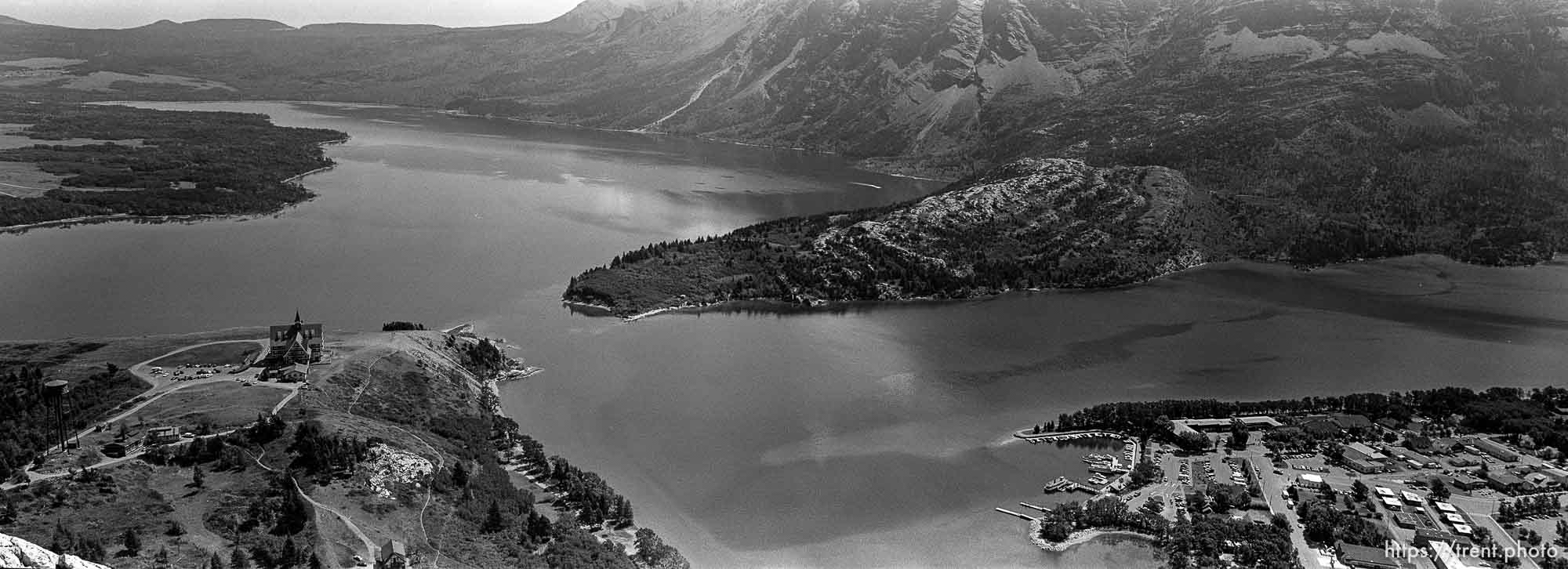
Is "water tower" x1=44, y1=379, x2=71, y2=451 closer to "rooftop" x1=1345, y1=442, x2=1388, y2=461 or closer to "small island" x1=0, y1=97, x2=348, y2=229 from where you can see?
"rooftop" x1=1345, y1=442, x2=1388, y2=461

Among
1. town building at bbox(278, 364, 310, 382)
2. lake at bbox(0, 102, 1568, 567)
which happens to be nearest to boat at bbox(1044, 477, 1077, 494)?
lake at bbox(0, 102, 1568, 567)

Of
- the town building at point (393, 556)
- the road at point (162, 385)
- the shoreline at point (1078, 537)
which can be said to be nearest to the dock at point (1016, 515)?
the shoreline at point (1078, 537)

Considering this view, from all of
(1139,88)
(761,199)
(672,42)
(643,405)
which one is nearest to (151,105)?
(672,42)

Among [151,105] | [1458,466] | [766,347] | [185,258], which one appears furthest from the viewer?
[151,105]

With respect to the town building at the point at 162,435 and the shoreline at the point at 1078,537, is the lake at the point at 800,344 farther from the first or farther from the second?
the town building at the point at 162,435

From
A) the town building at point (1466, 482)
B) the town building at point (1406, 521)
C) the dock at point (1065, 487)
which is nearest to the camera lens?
the town building at point (1406, 521)

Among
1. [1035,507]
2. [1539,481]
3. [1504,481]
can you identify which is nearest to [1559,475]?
[1539,481]

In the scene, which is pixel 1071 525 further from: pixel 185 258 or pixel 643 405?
pixel 185 258
